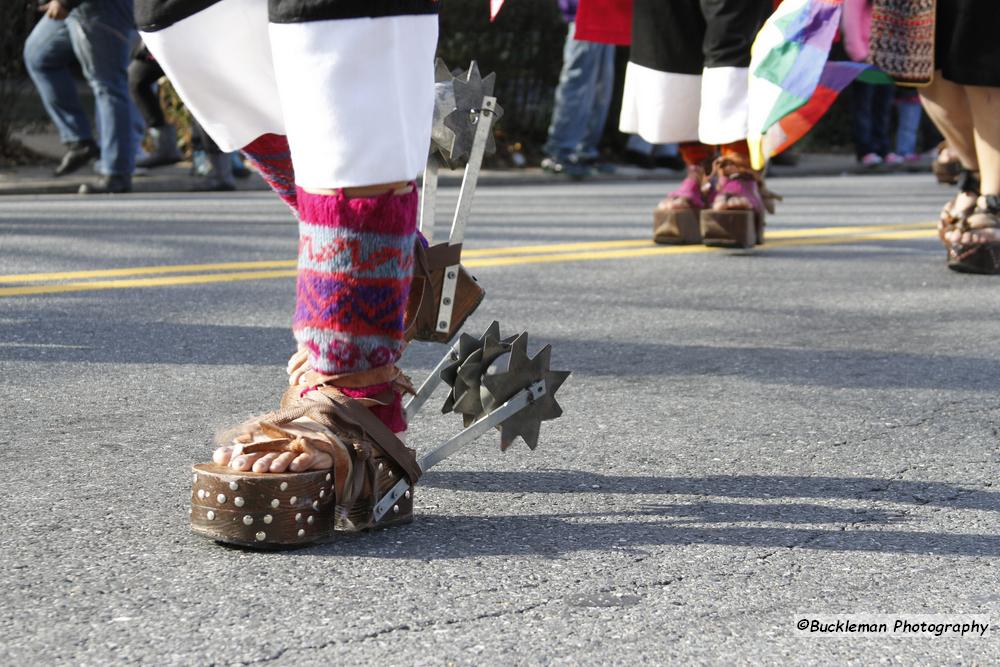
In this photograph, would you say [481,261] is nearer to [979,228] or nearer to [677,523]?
[979,228]

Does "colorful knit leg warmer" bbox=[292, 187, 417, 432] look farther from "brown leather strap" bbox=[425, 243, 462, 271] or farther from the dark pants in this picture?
the dark pants

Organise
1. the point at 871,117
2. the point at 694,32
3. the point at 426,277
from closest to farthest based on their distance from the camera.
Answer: the point at 426,277, the point at 694,32, the point at 871,117

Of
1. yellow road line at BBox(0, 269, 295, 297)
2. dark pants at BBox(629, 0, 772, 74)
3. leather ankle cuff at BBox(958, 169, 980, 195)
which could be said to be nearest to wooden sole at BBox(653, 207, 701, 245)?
dark pants at BBox(629, 0, 772, 74)

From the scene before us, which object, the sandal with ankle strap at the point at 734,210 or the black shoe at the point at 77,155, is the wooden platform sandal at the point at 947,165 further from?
the black shoe at the point at 77,155

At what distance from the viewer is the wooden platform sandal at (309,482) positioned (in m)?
1.83

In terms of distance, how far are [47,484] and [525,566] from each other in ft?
2.43

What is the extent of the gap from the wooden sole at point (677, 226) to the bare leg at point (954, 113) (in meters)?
1.05

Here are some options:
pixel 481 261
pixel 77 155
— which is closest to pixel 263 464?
pixel 481 261

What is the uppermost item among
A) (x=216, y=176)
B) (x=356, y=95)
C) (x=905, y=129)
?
(x=356, y=95)

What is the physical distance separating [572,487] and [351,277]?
1.70 ft

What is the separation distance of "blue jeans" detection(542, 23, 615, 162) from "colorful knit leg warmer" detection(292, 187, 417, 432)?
9103 mm

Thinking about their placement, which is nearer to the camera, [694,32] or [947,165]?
[694,32]

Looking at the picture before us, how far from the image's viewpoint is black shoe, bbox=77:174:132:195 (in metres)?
9.06

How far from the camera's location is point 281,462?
184cm
